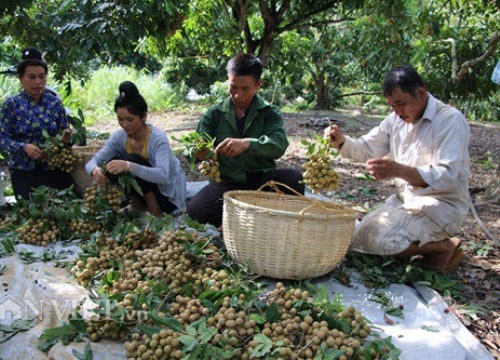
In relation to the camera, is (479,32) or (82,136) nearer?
(82,136)

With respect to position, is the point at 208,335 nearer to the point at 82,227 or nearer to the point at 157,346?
the point at 157,346

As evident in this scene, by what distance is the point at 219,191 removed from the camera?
3.19 m

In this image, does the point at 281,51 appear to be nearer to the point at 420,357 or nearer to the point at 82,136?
the point at 82,136

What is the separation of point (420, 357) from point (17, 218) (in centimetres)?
262

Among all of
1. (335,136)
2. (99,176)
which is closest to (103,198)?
(99,176)

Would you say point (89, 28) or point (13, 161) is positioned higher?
point (89, 28)

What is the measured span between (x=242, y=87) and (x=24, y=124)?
177 cm

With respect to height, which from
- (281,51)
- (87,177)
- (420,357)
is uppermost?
(281,51)

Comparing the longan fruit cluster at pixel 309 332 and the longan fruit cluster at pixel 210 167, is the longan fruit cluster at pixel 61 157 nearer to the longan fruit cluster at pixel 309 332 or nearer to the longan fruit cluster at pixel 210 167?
the longan fruit cluster at pixel 210 167

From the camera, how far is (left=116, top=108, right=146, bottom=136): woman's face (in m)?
3.22

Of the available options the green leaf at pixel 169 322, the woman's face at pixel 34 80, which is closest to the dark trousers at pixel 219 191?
the green leaf at pixel 169 322

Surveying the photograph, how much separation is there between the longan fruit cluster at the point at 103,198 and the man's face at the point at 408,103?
5.79ft

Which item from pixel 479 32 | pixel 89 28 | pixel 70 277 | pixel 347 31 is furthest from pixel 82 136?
pixel 347 31

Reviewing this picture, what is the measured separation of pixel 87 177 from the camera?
377cm
